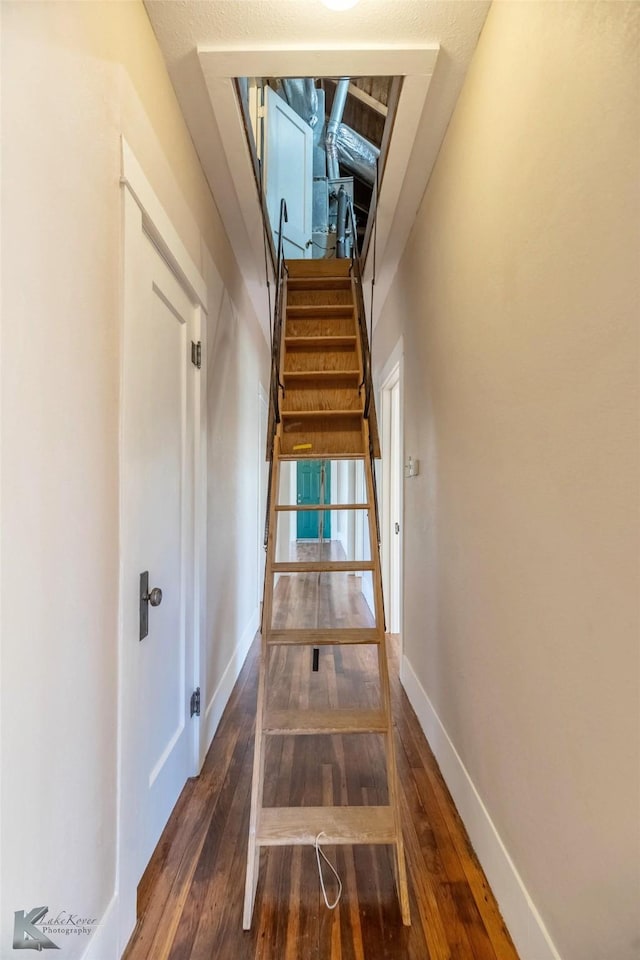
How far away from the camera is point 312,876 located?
1.48m

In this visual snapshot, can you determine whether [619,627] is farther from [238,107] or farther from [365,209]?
[365,209]

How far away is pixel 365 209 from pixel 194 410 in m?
4.32

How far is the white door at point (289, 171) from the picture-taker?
313 centimetres

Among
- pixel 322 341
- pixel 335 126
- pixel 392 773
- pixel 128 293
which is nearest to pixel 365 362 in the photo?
pixel 322 341

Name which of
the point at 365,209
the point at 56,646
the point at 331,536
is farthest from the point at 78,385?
the point at 331,536

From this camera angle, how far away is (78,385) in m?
1.02

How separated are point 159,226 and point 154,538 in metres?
1.07

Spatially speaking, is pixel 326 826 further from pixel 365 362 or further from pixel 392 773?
pixel 365 362

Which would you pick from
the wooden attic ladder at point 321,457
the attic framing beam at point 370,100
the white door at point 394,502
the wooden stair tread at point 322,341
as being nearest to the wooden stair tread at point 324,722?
the wooden attic ladder at point 321,457

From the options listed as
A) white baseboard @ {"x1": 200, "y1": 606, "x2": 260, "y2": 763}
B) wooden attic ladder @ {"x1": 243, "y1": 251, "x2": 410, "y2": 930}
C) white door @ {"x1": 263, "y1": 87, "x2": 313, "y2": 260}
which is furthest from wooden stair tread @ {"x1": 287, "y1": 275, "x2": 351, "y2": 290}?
white baseboard @ {"x1": 200, "y1": 606, "x2": 260, "y2": 763}

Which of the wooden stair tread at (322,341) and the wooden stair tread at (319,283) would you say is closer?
the wooden stair tread at (322,341)

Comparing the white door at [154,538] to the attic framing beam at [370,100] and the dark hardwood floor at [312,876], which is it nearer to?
the dark hardwood floor at [312,876]

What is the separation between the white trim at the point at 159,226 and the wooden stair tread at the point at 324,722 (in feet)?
5.63

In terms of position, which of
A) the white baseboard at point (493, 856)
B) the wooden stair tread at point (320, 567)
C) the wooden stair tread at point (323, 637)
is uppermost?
the wooden stair tread at point (320, 567)
